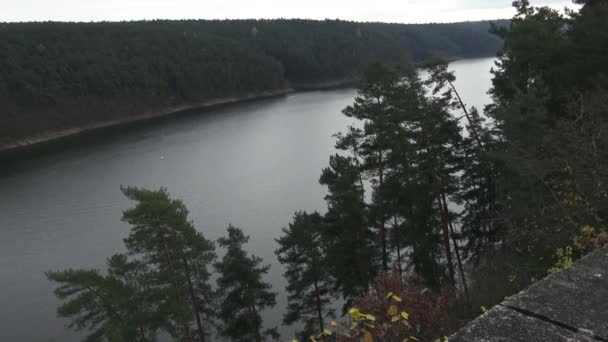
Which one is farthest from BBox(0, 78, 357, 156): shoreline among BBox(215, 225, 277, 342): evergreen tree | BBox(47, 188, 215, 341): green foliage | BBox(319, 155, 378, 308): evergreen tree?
BBox(319, 155, 378, 308): evergreen tree

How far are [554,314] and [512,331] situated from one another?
0.18 m

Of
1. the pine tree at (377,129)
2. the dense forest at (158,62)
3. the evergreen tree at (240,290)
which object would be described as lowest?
the evergreen tree at (240,290)

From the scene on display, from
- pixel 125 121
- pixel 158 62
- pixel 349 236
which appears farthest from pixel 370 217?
pixel 158 62

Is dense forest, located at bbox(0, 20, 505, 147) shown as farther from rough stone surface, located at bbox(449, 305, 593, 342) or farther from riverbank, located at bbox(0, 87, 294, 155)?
rough stone surface, located at bbox(449, 305, 593, 342)

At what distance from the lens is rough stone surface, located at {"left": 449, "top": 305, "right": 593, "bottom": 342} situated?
1763 millimetres

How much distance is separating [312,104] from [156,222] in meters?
70.7

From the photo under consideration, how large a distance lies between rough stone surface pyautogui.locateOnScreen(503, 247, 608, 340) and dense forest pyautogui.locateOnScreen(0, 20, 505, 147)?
78732 mm

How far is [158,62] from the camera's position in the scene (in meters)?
115

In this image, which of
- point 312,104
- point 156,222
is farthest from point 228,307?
point 312,104

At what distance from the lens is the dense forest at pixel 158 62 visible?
8375 centimetres

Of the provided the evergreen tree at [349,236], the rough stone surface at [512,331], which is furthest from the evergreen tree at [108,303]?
the rough stone surface at [512,331]

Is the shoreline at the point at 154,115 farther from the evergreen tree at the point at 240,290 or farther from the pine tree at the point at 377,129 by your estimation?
the pine tree at the point at 377,129

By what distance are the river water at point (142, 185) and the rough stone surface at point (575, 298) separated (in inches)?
753

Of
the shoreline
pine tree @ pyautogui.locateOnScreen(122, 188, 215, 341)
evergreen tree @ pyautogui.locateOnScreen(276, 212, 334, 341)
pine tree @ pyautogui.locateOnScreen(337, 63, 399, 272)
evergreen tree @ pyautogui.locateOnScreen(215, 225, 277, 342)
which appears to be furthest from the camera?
the shoreline
